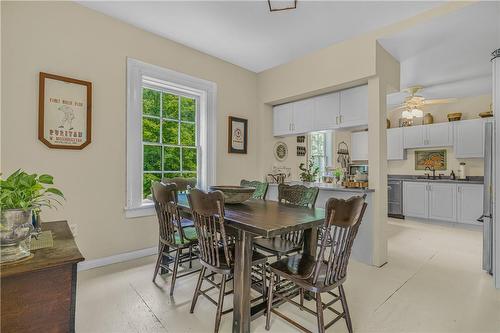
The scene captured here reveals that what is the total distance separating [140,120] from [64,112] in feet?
2.54

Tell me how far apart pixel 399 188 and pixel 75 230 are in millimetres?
6107

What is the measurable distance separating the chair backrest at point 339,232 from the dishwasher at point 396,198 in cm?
497

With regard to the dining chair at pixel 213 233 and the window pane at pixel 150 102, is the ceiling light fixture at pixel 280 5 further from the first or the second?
the dining chair at pixel 213 233

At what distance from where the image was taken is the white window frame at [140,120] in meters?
3.07

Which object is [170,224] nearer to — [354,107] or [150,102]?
[150,102]

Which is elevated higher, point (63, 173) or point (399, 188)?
point (63, 173)

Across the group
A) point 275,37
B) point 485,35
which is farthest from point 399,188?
point 275,37

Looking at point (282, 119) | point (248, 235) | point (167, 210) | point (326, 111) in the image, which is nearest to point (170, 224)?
point (167, 210)

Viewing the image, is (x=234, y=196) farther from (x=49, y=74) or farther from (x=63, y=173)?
(x=49, y=74)

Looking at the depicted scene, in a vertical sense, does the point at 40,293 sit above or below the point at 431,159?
below

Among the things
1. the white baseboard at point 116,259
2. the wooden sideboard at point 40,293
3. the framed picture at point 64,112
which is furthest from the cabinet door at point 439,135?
the wooden sideboard at point 40,293

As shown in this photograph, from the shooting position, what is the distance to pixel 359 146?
6762 mm

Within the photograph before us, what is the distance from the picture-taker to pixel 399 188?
19.0 feet

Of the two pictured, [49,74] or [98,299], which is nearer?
[98,299]
